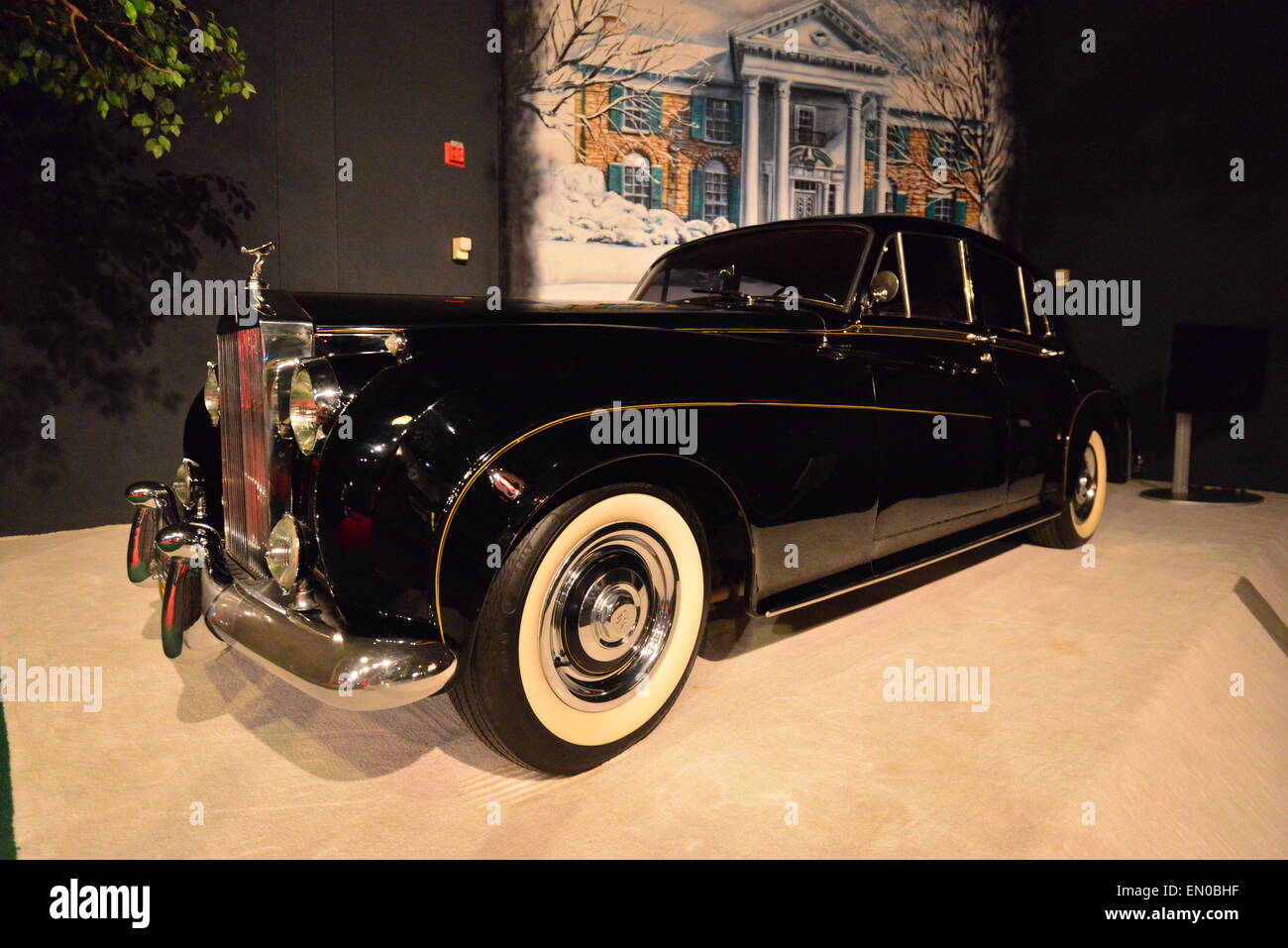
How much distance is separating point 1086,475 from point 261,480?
3890mm

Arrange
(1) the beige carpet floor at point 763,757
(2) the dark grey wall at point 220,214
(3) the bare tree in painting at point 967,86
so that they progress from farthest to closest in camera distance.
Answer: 1. (3) the bare tree in painting at point 967,86
2. (2) the dark grey wall at point 220,214
3. (1) the beige carpet floor at point 763,757

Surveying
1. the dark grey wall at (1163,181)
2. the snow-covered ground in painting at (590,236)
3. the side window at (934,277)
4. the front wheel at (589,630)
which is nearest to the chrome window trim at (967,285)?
the side window at (934,277)

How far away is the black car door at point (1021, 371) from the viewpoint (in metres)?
3.08

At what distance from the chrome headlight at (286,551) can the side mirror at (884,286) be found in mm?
1790

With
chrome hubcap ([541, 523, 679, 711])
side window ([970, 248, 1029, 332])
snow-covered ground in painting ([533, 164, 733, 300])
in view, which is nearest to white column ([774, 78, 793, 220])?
snow-covered ground in painting ([533, 164, 733, 300])

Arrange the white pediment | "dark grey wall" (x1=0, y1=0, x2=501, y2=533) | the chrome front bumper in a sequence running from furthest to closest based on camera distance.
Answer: the white pediment → "dark grey wall" (x1=0, y1=0, x2=501, y2=533) → the chrome front bumper

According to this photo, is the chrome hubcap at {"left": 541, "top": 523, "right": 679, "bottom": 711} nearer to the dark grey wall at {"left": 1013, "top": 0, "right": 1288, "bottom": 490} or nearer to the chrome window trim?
the chrome window trim

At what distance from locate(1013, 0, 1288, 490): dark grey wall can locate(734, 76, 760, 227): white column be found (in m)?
2.85

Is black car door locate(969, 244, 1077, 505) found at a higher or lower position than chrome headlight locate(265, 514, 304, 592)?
higher

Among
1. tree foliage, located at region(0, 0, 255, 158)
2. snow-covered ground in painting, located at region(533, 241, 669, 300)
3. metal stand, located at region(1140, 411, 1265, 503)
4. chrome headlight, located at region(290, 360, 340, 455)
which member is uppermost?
tree foliage, located at region(0, 0, 255, 158)

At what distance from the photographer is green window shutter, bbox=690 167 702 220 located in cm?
588

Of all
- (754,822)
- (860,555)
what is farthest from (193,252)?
(754,822)

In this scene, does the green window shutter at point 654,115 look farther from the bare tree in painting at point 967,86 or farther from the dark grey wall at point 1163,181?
the dark grey wall at point 1163,181
